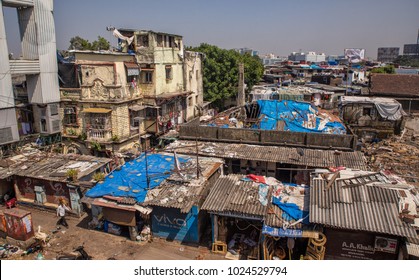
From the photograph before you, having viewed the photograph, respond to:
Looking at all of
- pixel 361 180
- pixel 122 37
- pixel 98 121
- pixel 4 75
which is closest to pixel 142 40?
pixel 122 37

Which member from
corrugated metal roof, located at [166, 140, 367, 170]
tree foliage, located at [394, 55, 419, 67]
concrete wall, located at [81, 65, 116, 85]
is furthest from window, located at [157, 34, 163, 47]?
tree foliage, located at [394, 55, 419, 67]

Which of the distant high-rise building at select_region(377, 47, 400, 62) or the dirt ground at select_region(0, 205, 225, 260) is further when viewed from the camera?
the distant high-rise building at select_region(377, 47, 400, 62)

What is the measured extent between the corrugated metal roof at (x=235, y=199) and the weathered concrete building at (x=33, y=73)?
1591 cm

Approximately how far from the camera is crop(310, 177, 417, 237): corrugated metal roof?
1165 centimetres

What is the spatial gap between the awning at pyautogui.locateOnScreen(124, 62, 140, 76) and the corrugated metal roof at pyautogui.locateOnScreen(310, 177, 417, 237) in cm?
1768

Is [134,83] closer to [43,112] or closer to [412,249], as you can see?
[43,112]

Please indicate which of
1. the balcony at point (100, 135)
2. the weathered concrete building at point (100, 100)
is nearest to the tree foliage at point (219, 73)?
the weathered concrete building at point (100, 100)

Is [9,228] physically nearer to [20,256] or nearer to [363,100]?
[20,256]

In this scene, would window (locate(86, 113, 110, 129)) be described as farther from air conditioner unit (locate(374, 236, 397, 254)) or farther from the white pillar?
air conditioner unit (locate(374, 236, 397, 254))

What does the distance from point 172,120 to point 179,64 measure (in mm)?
6067

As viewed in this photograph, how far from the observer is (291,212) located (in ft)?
44.1

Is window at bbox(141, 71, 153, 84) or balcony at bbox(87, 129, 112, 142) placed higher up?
window at bbox(141, 71, 153, 84)

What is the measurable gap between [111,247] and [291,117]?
55.9 ft
